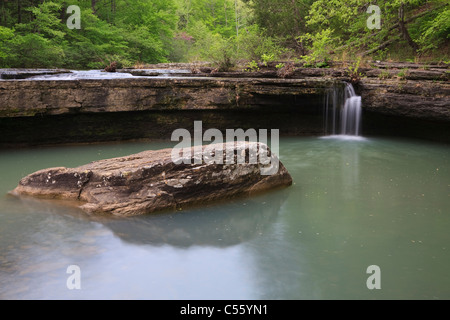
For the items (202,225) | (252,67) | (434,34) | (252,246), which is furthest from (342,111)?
(252,246)

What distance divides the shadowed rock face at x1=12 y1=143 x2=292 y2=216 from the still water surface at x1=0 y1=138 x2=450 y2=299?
8.9 inches

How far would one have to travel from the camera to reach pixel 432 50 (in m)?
15.0

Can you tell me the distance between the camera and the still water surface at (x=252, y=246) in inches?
141

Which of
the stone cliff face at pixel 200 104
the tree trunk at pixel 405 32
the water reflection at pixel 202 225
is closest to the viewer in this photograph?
the water reflection at pixel 202 225

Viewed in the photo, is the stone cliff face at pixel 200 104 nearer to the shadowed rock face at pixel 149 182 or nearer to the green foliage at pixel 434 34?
the green foliage at pixel 434 34

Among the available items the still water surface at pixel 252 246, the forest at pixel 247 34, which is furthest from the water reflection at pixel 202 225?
the forest at pixel 247 34

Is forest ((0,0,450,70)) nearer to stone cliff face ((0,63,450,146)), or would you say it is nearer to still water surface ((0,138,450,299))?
stone cliff face ((0,63,450,146))

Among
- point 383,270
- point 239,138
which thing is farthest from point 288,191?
point 239,138

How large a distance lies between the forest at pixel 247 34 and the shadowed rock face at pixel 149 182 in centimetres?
908

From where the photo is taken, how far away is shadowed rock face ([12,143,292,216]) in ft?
18.1

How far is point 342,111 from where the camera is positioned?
40.3ft

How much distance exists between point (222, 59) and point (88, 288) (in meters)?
12.8
